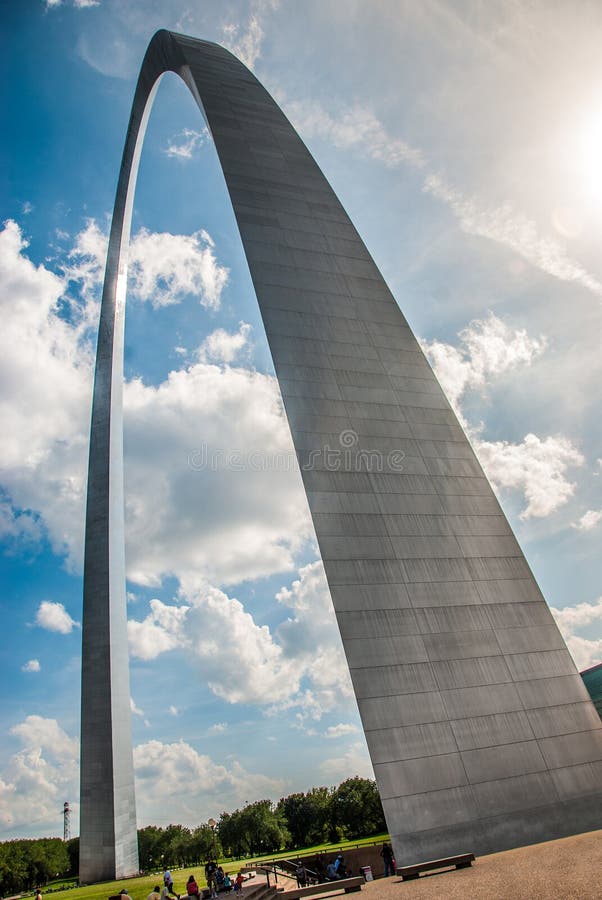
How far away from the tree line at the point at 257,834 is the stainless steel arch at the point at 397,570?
5977 centimetres

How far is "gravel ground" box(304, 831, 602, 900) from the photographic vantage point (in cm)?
661

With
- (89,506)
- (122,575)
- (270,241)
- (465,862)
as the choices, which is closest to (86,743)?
(122,575)

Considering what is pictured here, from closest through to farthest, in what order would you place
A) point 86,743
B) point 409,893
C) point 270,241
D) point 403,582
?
1. point 409,893
2. point 403,582
3. point 270,241
4. point 86,743

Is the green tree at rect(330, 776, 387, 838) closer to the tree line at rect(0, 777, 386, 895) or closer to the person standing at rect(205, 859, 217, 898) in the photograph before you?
the tree line at rect(0, 777, 386, 895)

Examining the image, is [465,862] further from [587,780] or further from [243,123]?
[243,123]

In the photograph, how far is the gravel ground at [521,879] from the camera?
6.61m

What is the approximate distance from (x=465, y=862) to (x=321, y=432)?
10.7m

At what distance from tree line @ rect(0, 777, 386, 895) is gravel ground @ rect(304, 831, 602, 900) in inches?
2929

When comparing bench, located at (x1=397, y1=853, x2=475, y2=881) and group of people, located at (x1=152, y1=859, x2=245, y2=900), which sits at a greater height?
group of people, located at (x1=152, y1=859, x2=245, y2=900)

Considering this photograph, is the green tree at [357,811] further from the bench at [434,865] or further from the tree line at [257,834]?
the bench at [434,865]

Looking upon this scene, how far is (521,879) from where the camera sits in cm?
763

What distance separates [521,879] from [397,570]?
7.35m

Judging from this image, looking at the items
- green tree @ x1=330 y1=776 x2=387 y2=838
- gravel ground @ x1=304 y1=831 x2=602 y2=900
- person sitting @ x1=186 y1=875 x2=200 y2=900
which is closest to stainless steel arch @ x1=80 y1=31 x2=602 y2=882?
gravel ground @ x1=304 y1=831 x2=602 y2=900

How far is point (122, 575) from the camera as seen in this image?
103 feet
